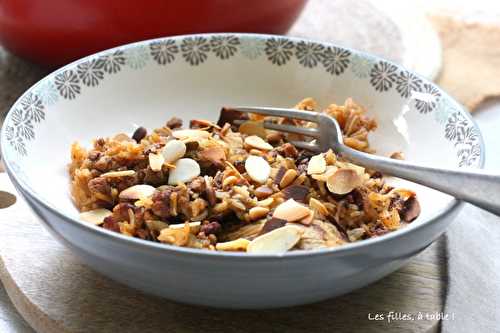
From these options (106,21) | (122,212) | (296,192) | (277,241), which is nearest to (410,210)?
(296,192)

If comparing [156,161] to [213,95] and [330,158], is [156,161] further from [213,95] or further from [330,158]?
[213,95]

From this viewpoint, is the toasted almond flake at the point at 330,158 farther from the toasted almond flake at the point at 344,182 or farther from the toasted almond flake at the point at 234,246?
the toasted almond flake at the point at 234,246

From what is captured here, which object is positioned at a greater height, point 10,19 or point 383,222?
point 10,19

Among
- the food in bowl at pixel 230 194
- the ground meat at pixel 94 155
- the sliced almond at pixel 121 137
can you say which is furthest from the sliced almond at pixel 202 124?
the ground meat at pixel 94 155

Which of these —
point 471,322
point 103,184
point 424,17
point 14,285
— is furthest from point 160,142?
point 424,17

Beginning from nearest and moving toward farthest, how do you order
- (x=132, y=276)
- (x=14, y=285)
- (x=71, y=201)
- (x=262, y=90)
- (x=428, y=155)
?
(x=132, y=276), (x=14, y=285), (x=71, y=201), (x=428, y=155), (x=262, y=90)

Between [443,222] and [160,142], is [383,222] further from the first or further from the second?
[160,142]
